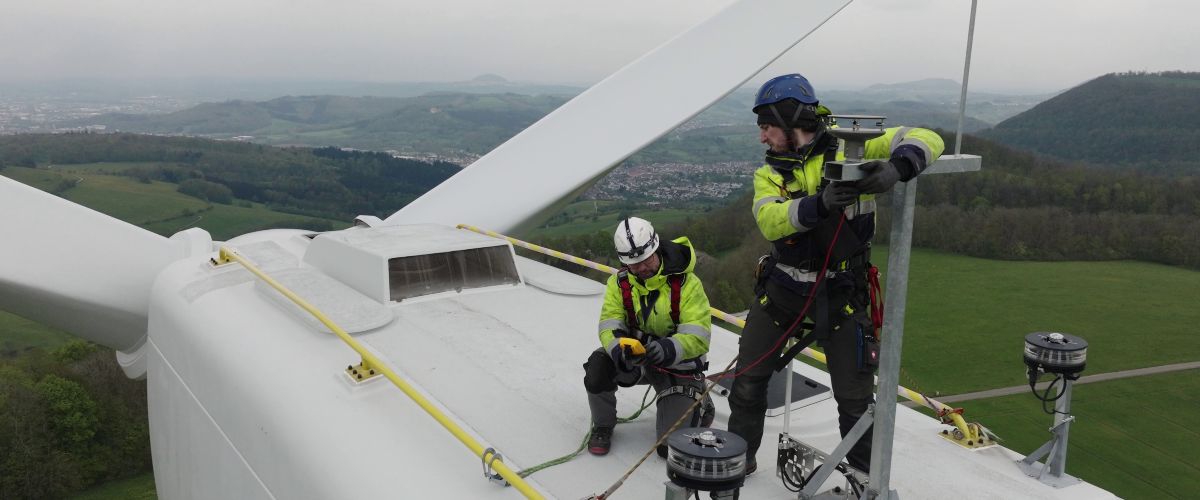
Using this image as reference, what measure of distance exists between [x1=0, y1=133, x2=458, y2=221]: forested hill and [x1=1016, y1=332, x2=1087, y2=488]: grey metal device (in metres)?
101

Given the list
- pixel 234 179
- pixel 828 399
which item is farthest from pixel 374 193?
pixel 828 399

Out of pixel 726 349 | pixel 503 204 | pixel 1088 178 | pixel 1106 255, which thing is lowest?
pixel 1106 255

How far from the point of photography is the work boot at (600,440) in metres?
6.03


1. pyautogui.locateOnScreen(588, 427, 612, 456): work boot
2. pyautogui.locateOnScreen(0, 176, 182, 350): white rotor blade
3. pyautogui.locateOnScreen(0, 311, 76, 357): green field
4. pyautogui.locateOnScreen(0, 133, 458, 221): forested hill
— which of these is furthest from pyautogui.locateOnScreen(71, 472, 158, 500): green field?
pyautogui.locateOnScreen(0, 133, 458, 221): forested hill

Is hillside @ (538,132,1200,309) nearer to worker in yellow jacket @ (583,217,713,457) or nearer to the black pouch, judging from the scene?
worker in yellow jacket @ (583,217,713,457)

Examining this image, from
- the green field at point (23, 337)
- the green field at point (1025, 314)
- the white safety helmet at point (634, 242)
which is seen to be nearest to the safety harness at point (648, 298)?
the white safety helmet at point (634, 242)

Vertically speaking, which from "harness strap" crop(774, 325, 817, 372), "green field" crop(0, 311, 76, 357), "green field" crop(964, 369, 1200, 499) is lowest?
"green field" crop(0, 311, 76, 357)

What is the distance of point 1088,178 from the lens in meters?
88.0

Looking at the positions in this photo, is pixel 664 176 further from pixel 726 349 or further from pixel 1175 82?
pixel 1175 82

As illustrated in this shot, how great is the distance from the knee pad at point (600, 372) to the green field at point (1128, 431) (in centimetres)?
4632

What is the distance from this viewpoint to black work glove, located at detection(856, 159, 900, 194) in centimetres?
367

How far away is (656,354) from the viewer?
17.5ft

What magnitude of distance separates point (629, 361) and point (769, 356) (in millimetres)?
1007

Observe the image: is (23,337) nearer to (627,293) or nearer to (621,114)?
(621,114)
